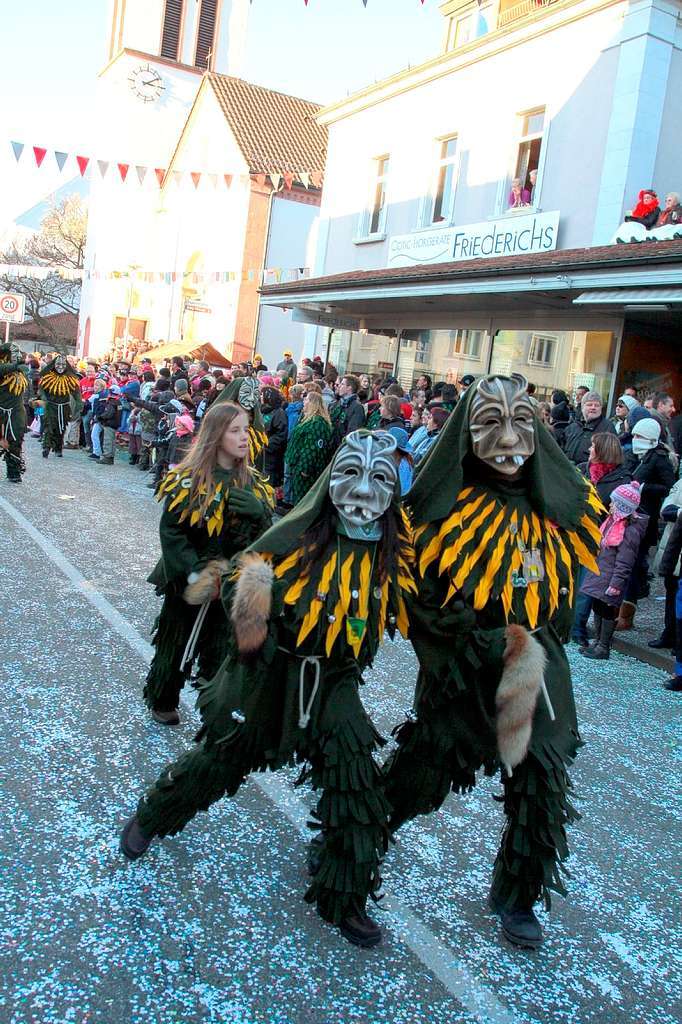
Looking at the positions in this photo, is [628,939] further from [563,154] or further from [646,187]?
[563,154]

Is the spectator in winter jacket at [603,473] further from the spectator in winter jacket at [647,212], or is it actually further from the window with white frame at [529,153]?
the window with white frame at [529,153]

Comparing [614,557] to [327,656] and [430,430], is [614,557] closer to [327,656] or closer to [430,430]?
[430,430]

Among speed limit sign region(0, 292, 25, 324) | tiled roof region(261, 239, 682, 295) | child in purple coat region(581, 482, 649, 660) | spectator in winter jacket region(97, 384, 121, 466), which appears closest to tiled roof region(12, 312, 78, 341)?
speed limit sign region(0, 292, 25, 324)

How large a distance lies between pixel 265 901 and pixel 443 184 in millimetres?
16983

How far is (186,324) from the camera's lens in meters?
34.7

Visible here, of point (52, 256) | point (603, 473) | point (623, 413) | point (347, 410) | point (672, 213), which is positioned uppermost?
point (52, 256)

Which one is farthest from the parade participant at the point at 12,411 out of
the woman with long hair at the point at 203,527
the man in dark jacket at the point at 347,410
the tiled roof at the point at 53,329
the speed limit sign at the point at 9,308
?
the tiled roof at the point at 53,329

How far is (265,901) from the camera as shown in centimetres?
325

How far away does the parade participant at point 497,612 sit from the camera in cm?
314

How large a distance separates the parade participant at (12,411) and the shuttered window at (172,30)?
115 ft

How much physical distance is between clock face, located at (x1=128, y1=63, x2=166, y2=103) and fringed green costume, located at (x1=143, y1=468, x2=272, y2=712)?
136 feet

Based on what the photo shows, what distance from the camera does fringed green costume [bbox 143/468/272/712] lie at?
14.3 ft

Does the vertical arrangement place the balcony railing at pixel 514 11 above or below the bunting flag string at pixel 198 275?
above

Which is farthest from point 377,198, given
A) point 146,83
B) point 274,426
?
Result: point 146,83
